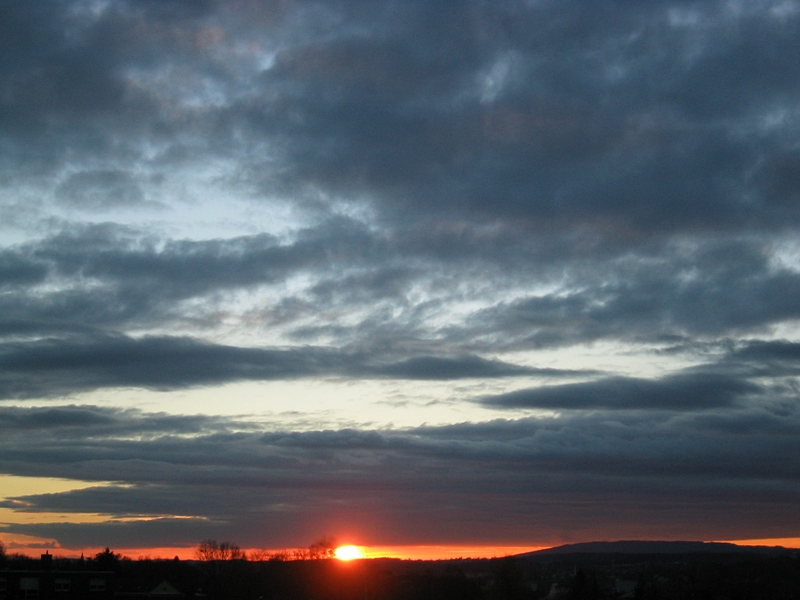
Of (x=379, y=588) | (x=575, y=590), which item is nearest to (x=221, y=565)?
(x=379, y=588)

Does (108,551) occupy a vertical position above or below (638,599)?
above

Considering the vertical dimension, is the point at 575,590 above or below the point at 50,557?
below

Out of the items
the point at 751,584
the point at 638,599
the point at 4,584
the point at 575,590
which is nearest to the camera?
the point at 4,584

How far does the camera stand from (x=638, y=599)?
524ft

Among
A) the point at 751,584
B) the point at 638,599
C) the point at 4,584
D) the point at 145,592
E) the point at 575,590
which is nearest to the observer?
the point at 4,584

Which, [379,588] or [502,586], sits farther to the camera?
[379,588]

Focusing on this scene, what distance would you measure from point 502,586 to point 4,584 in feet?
284

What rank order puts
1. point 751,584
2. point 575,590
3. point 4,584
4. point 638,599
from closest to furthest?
point 4,584 → point 638,599 → point 575,590 → point 751,584

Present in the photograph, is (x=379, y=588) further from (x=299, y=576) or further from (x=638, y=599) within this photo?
(x=638, y=599)

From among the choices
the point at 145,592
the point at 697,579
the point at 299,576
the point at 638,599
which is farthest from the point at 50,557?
the point at 697,579

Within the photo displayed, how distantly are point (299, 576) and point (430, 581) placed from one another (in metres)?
26.9

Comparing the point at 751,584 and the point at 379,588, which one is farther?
the point at 751,584

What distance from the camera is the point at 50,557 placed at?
11469 centimetres

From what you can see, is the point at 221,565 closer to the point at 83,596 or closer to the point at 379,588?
the point at 379,588
